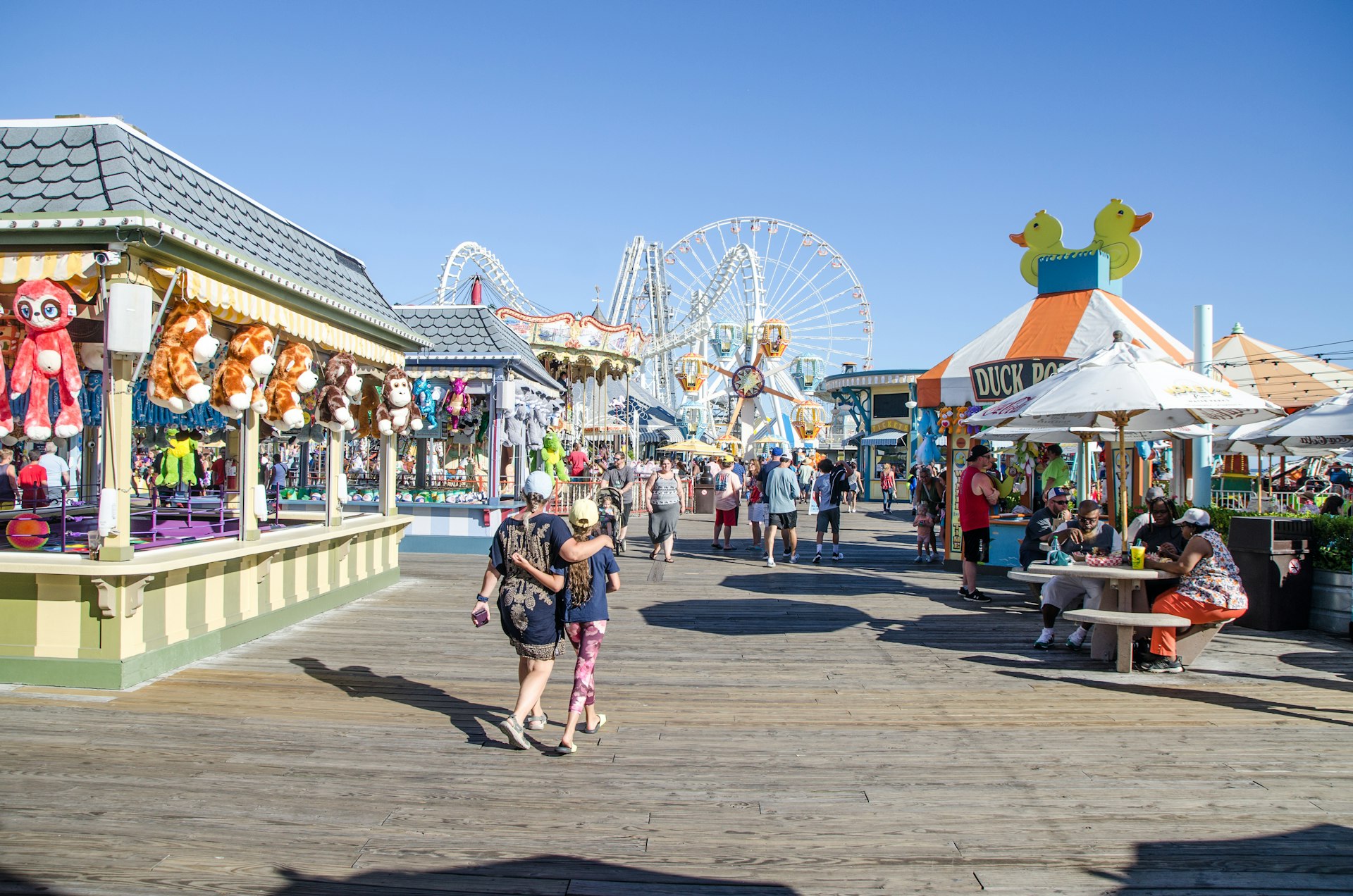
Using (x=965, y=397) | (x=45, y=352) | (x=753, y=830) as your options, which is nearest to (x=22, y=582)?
(x=45, y=352)

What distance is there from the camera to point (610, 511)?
34.2 ft

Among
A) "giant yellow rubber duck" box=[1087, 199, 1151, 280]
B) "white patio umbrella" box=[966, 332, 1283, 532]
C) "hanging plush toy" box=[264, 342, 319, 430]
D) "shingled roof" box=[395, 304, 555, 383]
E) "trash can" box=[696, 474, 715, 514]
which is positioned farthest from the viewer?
"trash can" box=[696, 474, 715, 514]

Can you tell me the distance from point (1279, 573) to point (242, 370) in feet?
27.2

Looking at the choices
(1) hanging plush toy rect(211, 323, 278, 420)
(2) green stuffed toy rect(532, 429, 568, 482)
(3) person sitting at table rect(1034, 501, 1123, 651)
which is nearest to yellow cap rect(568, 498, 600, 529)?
(1) hanging plush toy rect(211, 323, 278, 420)

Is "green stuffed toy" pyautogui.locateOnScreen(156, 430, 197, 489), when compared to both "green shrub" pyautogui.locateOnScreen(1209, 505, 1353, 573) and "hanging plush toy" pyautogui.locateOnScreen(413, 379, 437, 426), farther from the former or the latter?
"green shrub" pyautogui.locateOnScreen(1209, 505, 1353, 573)

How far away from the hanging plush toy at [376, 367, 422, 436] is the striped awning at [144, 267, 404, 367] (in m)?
0.33

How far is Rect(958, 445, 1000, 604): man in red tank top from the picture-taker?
31.3 feet

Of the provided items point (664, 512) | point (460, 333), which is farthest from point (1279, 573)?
point (460, 333)

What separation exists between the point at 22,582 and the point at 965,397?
9284 millimetres

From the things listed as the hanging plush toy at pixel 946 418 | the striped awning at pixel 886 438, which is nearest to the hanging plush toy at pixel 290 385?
the hanging plush toy at pixel 946 418

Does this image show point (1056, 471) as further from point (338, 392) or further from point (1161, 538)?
point (338, 392)

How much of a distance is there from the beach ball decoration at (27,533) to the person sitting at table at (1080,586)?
6.69 metres

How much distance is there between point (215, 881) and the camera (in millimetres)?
3102

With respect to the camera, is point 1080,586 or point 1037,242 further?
point 1037,242
